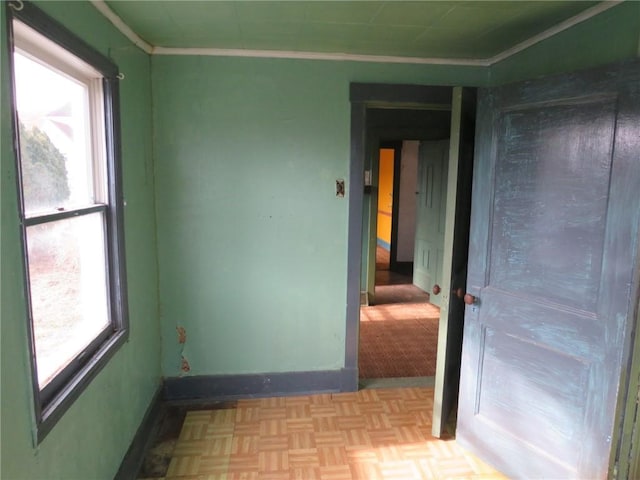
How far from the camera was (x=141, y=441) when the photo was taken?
90.6 inches

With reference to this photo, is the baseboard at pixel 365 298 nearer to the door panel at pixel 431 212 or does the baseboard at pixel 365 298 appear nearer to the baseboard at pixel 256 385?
the door panel at pixel 431 212

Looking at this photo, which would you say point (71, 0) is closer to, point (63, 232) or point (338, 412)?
point (63, 232)

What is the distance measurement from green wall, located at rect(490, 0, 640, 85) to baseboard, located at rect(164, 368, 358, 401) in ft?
7.45

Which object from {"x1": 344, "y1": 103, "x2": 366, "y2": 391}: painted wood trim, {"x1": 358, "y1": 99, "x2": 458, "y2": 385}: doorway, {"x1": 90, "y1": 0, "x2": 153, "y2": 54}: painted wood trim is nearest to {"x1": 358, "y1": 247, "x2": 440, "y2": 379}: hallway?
{"x1": 358, "y1": 99, "x2": 458, "y2": 385}: doorway

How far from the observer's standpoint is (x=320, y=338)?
2932 mm

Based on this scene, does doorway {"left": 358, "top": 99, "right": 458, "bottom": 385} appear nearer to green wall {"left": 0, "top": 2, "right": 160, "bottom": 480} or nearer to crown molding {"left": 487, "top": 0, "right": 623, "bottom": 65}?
crown molding {"left": 487, "top": 0, "right": 623, "bottom": 65}

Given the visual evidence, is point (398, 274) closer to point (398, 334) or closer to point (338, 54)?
point (398, 334)

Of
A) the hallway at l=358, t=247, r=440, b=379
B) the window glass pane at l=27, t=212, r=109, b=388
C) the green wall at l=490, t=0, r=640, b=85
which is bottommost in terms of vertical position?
the hallway at l=358, t=247, r=440, b=379

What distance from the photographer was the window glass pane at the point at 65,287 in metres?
1.45

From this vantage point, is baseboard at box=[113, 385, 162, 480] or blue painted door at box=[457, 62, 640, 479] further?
baseboard at box=[113, 385, 162, 480]

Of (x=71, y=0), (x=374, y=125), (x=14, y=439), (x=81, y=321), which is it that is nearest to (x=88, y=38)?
(x=71, y=0)

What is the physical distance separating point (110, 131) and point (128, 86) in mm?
395

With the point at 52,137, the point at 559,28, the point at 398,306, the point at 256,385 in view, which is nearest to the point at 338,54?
the point at 559,28

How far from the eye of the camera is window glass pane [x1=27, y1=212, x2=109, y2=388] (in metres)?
1.45
